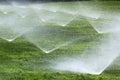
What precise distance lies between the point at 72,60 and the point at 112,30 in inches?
282

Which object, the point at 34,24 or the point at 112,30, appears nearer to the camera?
the point at 112,30

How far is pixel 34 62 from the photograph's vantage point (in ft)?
44.4

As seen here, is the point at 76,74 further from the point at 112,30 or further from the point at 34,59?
the point at 112,30

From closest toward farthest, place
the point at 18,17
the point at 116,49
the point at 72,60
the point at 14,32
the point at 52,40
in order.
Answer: the point at 72,60
the point at 116,49
the point at 52,40
the point at 14,32
the point at 18,17

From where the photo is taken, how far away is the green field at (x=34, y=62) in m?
11.9

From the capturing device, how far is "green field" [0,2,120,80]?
1193 cm

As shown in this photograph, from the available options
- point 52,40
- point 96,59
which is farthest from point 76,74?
point 52,40

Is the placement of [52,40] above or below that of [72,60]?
below

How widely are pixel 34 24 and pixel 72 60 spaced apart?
28.1 ft

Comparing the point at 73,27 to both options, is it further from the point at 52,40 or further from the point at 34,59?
the point at 34,59

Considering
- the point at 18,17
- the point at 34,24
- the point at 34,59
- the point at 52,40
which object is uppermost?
the point at 34,59

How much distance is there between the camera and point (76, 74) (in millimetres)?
12102

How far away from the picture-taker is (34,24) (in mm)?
21906

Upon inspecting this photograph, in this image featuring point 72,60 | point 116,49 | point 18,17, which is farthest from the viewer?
point 18,17
